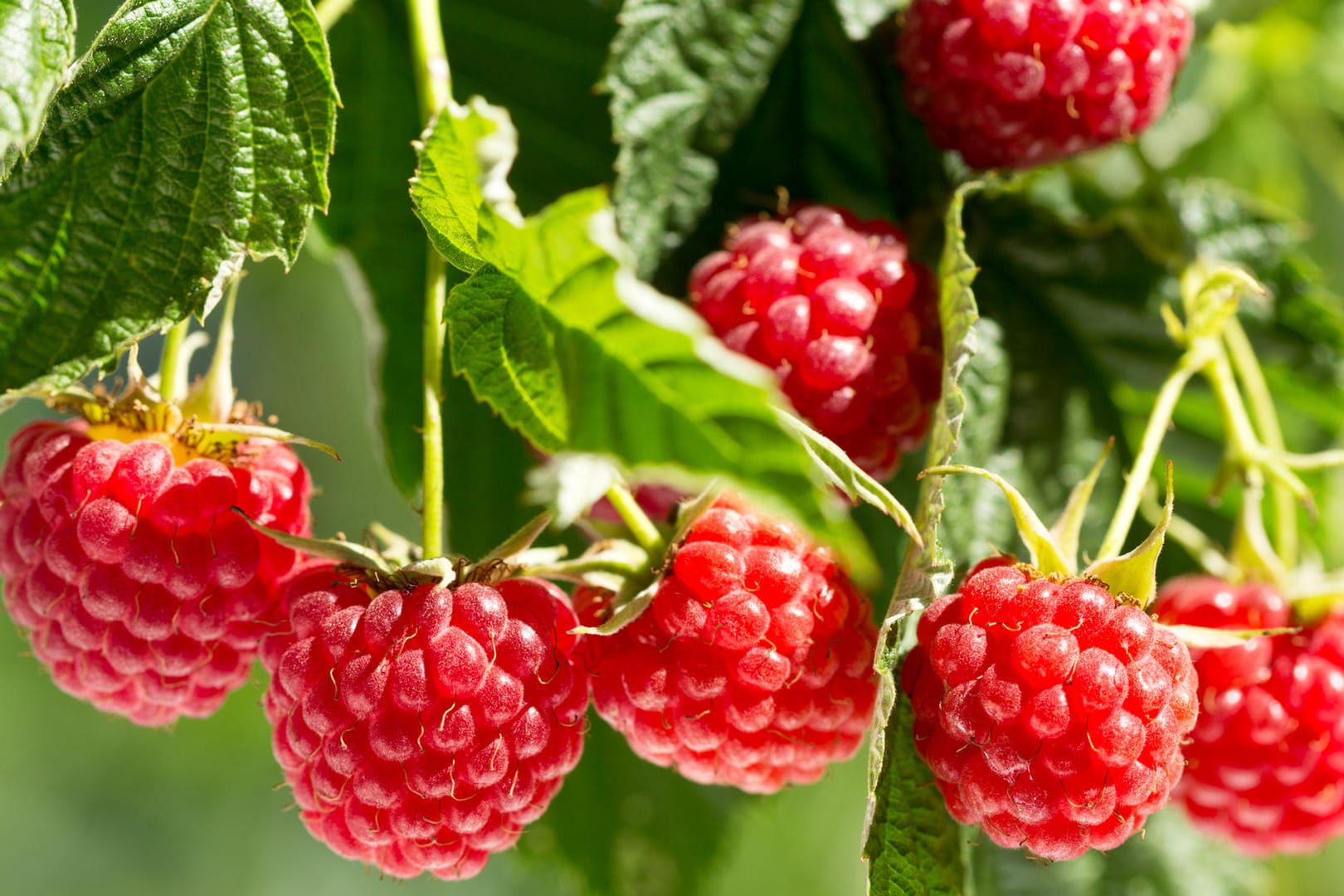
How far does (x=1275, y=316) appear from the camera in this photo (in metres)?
0.83

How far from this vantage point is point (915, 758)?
21.4 inches

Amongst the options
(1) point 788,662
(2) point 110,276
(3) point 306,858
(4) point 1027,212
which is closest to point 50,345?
(2) point 110,276

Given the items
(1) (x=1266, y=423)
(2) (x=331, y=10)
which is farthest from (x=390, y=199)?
(1) (x=1266, y=423)

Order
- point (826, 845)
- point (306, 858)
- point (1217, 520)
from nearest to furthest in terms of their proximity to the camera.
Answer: point (1217, 520) < point (826, 845) < point (306, 858)

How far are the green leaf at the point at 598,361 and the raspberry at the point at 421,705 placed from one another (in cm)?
9

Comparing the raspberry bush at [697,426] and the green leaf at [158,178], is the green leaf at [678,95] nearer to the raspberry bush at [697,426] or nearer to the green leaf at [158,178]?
the raspberry bush at [697,426]

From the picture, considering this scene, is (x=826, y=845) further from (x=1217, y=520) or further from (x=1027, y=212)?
(x=1027, y=212)

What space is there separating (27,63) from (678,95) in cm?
31

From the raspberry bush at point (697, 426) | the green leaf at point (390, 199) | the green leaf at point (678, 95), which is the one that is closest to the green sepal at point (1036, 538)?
the raspberry bush at point (697, 426)

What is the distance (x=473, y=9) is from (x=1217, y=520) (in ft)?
1.93

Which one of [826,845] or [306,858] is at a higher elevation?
[826,845]

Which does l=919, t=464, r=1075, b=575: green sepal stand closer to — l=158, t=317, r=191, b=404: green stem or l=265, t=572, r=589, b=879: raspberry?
l=265, t=572, r=589, b=879: raspberry

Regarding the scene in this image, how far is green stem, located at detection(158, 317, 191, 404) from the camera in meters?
0.59

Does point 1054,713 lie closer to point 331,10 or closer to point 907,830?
point 907,830
